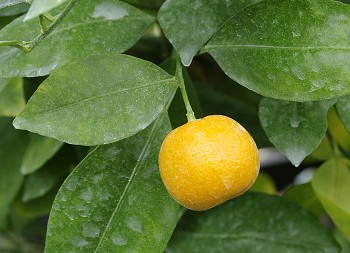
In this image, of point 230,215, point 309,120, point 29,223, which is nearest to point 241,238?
point 230,215

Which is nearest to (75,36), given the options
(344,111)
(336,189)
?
(344,111)

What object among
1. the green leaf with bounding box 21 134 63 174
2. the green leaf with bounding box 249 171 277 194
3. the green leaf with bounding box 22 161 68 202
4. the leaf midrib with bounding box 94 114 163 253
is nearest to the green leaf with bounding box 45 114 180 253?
the leaf midrib with bounding box 94 114 163 253

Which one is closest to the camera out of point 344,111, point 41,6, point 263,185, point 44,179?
point 41,6

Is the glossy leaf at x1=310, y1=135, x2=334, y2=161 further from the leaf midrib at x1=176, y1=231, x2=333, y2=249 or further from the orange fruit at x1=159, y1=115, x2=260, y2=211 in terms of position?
the orange fruit at x1=159, y1=115, x2=260, y2=211

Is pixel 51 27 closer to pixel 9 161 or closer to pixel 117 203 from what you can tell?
pixel 117 203

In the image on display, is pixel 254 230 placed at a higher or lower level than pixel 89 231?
lower
